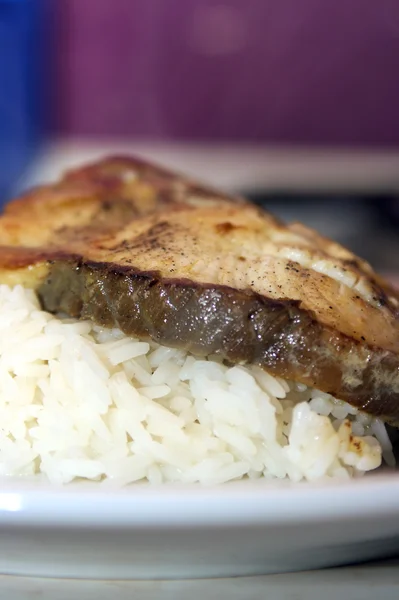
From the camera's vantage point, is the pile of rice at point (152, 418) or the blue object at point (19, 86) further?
the blue object at point (19, 86)

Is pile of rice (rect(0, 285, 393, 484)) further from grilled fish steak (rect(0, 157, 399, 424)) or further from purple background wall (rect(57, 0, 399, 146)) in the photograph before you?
purple background wall (rect(57, 0, 399, 146))

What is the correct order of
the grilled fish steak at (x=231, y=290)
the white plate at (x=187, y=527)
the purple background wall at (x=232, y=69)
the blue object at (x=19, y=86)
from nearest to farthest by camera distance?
the white plate at (x=187, y=527) < the grilled fish steak at (x=231, y=290) < the blue object at (x=19, y=86) < the purple background wall at (x=232, y=69)

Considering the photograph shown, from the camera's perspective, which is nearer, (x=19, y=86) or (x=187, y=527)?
(x=187, y=527)

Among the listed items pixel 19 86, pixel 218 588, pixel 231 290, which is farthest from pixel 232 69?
pixel 218 588

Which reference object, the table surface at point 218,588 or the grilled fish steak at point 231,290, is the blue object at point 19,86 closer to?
the grilled fish steak at point 231,290

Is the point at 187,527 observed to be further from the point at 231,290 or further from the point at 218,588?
the point at 231,290

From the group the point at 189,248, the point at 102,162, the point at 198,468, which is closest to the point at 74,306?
the point at 189,248

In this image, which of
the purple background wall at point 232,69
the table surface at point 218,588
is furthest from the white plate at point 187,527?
the purple background wall at point 232,69
